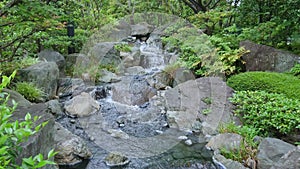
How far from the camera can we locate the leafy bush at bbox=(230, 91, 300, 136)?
12.2ft

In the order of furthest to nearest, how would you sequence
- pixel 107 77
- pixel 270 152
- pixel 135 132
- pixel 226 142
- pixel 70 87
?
pixel 107 77, pixel 70 87, pixel 135 132, pixel 226 142, pixel 270 152

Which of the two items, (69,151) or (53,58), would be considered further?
(53,58)

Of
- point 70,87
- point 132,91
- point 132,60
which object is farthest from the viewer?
point 132,60

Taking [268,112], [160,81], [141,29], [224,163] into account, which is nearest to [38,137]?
[224,163]

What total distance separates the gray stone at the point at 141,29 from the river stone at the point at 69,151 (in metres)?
10.4

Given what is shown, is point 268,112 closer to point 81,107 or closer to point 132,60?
point 81,107

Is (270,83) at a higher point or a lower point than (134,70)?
higher

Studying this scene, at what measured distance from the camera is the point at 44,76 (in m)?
6.21

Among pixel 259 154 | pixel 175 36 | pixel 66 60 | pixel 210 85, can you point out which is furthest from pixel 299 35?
pixel 66 60

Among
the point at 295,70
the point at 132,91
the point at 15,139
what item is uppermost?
the point at 15,139

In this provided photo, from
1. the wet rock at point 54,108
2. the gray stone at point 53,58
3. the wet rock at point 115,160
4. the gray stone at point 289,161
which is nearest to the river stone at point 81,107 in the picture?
the wet rock at point 54,108

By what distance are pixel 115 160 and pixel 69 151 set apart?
28.0 inches

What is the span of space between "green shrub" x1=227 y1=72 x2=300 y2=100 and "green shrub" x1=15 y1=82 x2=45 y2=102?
4512 mm

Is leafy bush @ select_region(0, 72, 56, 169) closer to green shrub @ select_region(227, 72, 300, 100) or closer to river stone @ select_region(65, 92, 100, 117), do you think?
green shrub @ select_region(227, 72, 300, 100)
